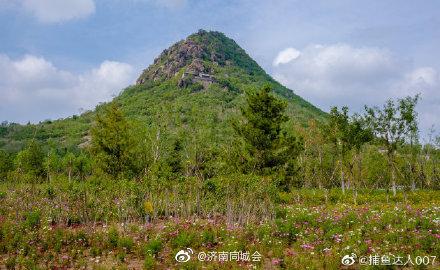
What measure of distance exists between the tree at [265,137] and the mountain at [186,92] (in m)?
46.0

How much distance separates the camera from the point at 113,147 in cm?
2598

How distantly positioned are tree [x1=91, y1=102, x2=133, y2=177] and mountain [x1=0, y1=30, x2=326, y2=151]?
45.9 m

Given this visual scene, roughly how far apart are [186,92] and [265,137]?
96796 millimetres

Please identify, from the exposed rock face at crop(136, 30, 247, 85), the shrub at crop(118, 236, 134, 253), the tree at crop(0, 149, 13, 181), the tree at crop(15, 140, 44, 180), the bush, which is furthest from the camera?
the exposed rock face at crop(136, 30, 247, 85)

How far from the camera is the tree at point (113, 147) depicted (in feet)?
85.4

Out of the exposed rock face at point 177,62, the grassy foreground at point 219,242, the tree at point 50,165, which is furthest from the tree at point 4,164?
the exposed rock face at point 177,62

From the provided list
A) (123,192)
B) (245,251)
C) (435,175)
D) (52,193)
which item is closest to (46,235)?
(123,192)

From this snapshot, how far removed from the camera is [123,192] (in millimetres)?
15516

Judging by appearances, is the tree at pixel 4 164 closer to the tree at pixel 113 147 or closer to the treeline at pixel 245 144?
the treeline at pixel 245 144

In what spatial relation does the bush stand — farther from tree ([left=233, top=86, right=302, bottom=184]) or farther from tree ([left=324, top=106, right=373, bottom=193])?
tree ([left=324, top=106, right=373, bottom=193])

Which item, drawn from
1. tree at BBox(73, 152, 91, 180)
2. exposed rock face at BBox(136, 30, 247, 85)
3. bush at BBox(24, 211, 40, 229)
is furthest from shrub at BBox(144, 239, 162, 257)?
exposed rock face at BBox(136, 30, 247, 85)

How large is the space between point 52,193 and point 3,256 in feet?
27.9

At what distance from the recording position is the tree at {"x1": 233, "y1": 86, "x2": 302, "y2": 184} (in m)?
25.3

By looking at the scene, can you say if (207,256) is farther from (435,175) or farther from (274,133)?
(435,175)
